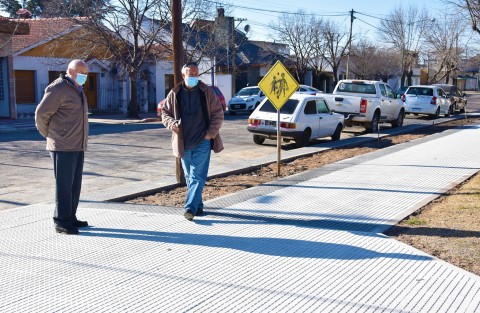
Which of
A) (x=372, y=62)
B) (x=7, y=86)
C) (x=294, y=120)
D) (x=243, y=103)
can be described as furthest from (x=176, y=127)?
(x=372, y=62)

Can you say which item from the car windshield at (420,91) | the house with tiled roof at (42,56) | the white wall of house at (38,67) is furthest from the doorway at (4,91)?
the car windshield at (420,91)

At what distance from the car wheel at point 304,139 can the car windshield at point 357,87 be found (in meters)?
5.78

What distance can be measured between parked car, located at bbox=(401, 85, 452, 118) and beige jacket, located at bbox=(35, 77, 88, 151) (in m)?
22.9

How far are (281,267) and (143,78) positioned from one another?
3203 cm

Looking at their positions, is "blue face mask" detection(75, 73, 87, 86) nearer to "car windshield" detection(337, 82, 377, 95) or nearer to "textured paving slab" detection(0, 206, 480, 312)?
"textured paving slab" detection(0, 206, 480, 312)

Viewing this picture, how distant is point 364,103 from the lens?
62.1 feet

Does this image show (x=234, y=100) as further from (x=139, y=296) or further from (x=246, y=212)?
(x=139, y=296)

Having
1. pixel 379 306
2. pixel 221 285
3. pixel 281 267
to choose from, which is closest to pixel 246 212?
pixel 281 267

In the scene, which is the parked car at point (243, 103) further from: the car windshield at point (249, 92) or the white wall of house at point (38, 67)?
the white wall of house at point (38, 67)

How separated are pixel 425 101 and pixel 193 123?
22.9 m

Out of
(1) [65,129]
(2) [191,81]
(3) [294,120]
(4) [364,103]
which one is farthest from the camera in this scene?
(4) [364,103]

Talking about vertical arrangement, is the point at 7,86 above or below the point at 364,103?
above

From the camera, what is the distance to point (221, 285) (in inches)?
178

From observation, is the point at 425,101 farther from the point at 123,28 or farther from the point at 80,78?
the point at 80,78
